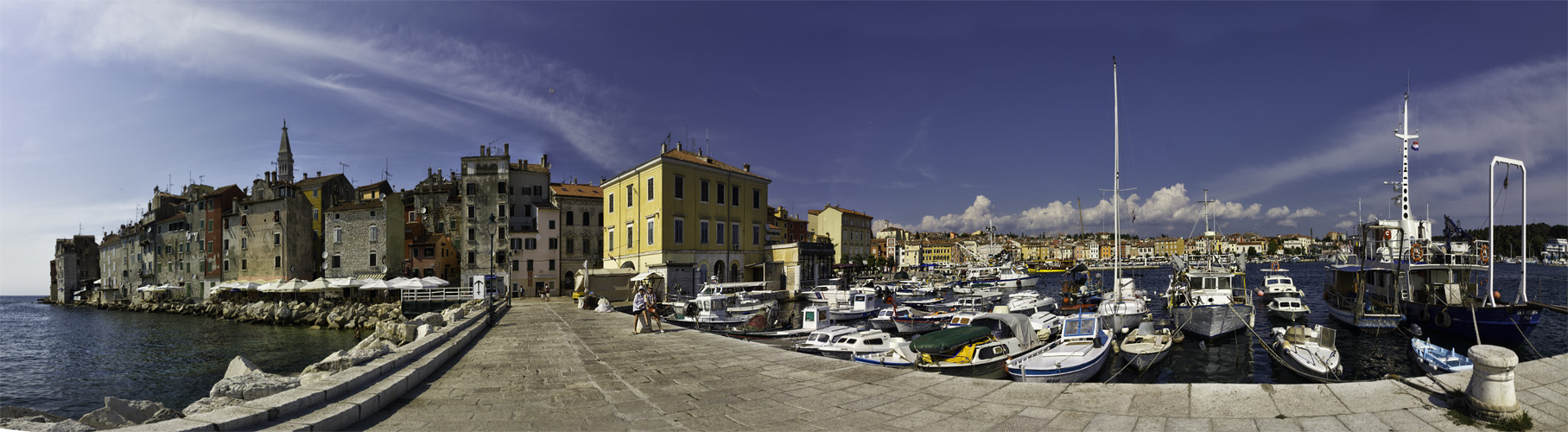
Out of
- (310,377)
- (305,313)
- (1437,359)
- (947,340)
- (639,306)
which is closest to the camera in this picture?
(310,377)

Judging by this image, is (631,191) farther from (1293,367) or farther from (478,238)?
(1293,367)

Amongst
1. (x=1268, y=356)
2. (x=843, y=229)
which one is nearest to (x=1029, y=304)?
(x=1268, y=356)

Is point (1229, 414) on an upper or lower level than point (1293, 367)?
upper

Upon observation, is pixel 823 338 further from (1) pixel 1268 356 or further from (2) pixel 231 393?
(1) pixel 1268 356

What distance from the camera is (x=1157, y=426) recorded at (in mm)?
6516

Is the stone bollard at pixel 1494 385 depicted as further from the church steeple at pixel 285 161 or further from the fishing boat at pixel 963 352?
the church steeple at pixel 285 161

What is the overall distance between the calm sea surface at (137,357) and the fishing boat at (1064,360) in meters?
24.9

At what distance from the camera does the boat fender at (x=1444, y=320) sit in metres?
26.6

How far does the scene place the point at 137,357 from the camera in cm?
3127

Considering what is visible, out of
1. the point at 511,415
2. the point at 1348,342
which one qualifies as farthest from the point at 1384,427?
the point at 1348,342

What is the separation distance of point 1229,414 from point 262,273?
71.0 m

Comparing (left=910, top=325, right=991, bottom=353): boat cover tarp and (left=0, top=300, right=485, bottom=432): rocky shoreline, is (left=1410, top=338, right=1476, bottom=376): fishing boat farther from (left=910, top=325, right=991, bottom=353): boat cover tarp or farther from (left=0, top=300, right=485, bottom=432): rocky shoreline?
(left=0, top=300, right=485, bottom=432): rocky shoreline

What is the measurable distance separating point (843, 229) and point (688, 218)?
6682 centimetres

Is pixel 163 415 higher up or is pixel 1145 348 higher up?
pixel 163 415
